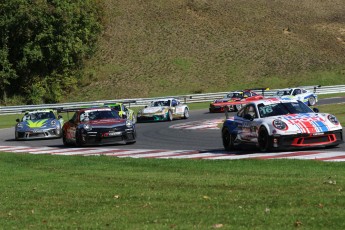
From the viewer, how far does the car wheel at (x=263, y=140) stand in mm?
20562

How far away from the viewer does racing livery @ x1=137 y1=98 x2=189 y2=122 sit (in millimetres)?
43719

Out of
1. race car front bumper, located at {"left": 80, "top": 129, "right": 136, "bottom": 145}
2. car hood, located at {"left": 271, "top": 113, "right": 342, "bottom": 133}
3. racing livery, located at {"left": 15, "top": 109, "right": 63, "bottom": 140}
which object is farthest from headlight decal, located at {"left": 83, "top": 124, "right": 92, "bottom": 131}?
car hood, located at {"left": 271, "top": 113, "right": 342, "bottom": 133}

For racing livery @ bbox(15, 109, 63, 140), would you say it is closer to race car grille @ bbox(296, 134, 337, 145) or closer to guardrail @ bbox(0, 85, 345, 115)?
race car grille @ bbox(296, 134, 337, 145)

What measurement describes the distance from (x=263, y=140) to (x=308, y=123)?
1.14 meters

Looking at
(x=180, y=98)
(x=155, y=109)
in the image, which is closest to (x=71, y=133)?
(x=155, y=109)

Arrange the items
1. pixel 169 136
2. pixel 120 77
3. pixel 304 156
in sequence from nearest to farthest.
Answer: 1. pixel 304 156
2. pixel 169 136
3. pixel 120 77

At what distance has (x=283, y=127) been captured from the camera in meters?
20.4

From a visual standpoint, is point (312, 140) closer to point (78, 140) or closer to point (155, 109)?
point (78, 140)

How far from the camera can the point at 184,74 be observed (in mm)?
80625

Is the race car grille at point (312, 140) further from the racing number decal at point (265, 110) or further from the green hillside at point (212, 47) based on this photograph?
the green hillside at point (212, 47)

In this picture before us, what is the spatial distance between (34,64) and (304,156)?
182 feet

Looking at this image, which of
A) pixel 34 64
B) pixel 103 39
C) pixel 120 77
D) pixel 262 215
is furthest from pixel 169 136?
pixel 103 39

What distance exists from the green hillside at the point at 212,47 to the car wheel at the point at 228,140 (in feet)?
171

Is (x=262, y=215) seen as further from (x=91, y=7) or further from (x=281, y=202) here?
(x=91, y=7)
